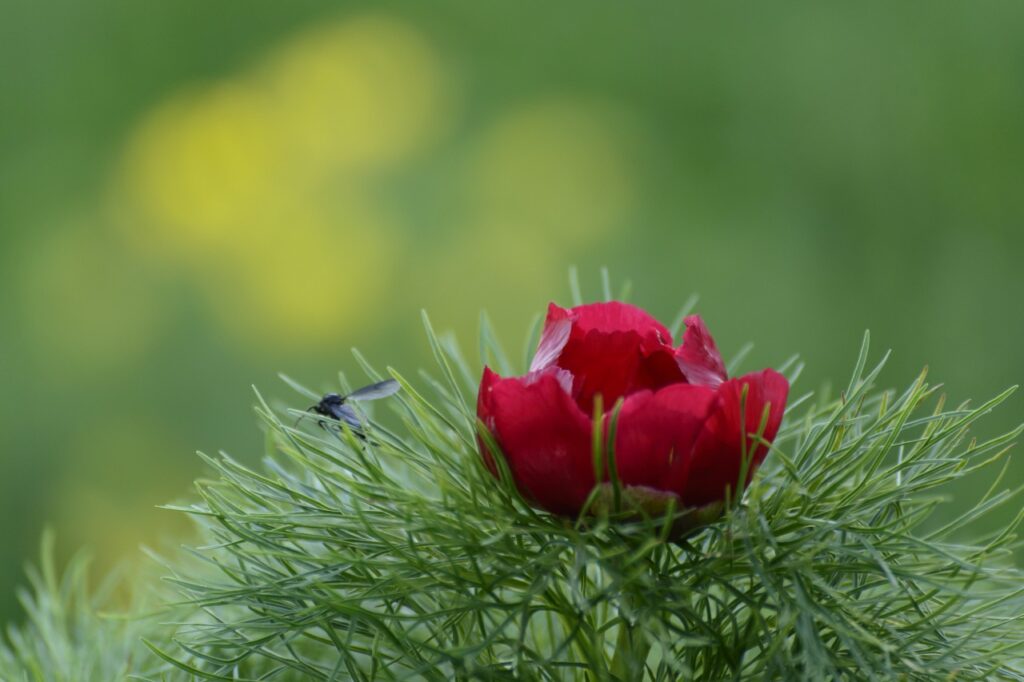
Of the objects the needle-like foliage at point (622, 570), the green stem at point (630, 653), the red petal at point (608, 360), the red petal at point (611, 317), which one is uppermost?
the red petal at point (611, 317)

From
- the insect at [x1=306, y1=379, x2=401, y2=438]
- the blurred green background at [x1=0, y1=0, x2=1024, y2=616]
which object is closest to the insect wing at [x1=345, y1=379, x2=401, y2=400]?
the insect at [x1=306, y1=379, x2=401, y2=438]

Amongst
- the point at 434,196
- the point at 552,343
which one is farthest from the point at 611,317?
the point at 434,196

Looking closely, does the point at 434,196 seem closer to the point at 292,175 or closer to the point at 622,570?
the point at 292,175

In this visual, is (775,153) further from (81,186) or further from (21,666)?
(21,666)

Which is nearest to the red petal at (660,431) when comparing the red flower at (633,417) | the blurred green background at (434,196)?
the red flower at (633,417)

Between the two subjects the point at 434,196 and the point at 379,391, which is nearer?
the point at 379,391

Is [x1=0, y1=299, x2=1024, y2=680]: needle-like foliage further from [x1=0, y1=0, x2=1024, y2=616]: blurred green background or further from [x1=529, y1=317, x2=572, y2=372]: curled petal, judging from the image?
[x1=0, y1=0, x2=1024, y2=616]: blurred green background

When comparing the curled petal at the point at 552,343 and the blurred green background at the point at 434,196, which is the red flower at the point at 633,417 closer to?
the curled petal at the point at 552,343
